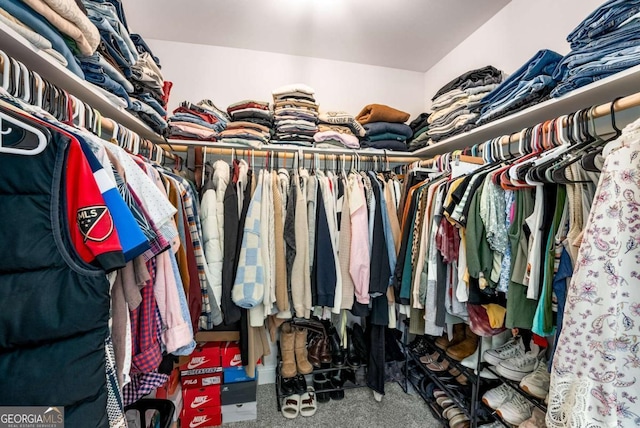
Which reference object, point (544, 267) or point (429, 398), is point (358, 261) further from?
point (429, 398)

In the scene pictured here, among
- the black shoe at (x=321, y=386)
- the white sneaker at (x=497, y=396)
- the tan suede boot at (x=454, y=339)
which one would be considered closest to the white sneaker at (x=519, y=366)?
the white sneaker at (x=497, y=396)

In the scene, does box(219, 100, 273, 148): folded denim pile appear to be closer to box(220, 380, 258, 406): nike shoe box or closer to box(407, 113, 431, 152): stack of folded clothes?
box(407, 113, 431, 152): stack of folded clothes

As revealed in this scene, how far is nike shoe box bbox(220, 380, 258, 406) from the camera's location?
1560 mm

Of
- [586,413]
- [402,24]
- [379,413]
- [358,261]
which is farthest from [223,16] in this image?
[379,413]

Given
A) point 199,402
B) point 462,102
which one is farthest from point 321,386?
point 462,102

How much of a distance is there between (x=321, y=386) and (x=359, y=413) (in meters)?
0.28

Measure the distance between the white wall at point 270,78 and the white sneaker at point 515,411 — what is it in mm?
2041

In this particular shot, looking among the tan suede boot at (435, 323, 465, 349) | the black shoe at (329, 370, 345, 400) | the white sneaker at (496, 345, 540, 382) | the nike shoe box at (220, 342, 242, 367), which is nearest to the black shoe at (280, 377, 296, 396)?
the black shoe at (329, 370, 345, 400)

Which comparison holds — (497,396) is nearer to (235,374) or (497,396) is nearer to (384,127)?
(235,374)

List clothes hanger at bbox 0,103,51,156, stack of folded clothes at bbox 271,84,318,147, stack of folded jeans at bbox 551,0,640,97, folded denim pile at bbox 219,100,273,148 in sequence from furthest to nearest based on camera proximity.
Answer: stack of folded clothes at bbox 271,84,318,147 < folded denim pile at bbox 219,100,273,148 < stack of folded jeans at bbox 551,0,640,97 < clothes hanger at bbox 0,103,51,156

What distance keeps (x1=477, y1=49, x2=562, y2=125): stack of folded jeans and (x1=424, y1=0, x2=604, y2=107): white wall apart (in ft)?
0.90

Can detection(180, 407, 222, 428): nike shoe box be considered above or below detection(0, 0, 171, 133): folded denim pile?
below

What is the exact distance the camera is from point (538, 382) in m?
1.07

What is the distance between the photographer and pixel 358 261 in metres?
1.41
